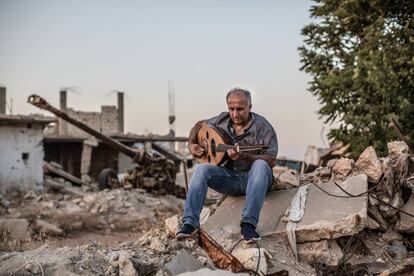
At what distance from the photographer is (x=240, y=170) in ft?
18.2

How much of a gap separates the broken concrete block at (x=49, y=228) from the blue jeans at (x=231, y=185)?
8856mm

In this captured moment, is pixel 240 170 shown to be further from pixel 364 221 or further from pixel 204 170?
pixel 364 221

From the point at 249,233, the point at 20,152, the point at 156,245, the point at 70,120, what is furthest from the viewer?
the point at 20,152

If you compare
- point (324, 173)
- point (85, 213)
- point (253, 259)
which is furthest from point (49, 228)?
point (253, 259)

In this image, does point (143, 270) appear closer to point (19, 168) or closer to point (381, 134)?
point (381, 134)

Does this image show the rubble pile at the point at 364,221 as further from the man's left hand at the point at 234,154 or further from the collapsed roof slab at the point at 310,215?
the man's left hand at the point at 234,154

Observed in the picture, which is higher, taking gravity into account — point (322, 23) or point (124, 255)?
point (322, 23)

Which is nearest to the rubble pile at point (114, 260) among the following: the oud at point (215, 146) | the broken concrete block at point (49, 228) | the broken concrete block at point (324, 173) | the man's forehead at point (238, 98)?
the oud at point (215, 146)

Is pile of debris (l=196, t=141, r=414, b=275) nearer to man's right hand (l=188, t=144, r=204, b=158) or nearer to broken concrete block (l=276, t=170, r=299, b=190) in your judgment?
broken concrete block (l=276, t=170, r=299, b=190)

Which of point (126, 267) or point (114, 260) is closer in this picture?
point (126, 267)

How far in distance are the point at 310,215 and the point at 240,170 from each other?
2.70 feet

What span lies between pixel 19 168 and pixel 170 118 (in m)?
15.2

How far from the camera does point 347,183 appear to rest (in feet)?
18.9

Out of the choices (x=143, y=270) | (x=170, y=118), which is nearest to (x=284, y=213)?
(x=143, y=270)
